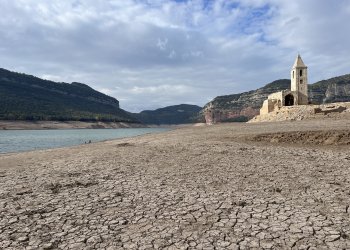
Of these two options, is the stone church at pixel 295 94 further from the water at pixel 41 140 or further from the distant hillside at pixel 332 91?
the distant hillside at pixel 332 91

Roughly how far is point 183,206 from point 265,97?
176 m

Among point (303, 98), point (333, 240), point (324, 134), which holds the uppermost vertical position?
point (303, 98)

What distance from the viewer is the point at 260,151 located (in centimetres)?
2039

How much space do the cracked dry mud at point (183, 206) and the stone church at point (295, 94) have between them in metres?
54.5

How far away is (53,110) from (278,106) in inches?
6064

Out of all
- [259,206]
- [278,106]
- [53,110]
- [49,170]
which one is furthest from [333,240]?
[53,110]

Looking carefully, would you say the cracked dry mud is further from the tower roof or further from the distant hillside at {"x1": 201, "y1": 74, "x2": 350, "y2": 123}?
the distant hillside at {"x1": 201, "y1": 74, "x2": 350, "y2": 123}

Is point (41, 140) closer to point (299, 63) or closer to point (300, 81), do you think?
Answer: point (300, 81)

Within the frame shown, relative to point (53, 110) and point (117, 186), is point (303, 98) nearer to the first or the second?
point (117, 186)

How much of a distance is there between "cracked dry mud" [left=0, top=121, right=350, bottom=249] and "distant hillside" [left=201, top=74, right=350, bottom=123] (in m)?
111

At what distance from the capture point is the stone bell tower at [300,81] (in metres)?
69.9

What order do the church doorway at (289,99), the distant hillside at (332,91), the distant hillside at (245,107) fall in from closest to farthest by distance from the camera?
the church doorway at (289,99) < the distant hillside at (332,91) < the distant hillside at (245,107)

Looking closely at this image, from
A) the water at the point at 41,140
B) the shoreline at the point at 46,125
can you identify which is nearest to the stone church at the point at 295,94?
the water at the point at 41,140

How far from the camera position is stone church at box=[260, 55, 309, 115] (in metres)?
68.7
